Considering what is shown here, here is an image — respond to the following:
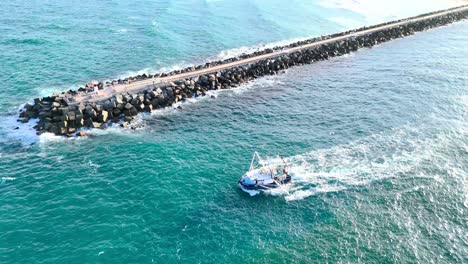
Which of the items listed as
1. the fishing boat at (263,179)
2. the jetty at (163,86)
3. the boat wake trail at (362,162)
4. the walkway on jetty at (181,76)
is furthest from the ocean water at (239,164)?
the walkway on jetty at (181,76)

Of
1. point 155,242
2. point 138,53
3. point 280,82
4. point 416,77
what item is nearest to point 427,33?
point 416,77

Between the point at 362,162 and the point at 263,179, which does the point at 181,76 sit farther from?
the point at 362,162

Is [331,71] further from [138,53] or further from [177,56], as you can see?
[138,53]

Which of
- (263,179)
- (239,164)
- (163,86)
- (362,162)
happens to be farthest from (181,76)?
(362,162)

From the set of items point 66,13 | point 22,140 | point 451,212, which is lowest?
point 451,212

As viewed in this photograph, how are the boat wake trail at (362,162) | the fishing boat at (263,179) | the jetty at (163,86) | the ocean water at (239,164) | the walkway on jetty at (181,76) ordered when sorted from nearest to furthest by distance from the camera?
1. the ocean water at (239,164)
2. the fishing boat at (263,179)
3. the boat wake trail at (362,162)
4. the jetty at (163,86)
5. the walkway on jetty at (181,76)

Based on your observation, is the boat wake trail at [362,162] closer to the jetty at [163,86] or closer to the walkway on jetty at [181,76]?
the jetty at [163,86]
